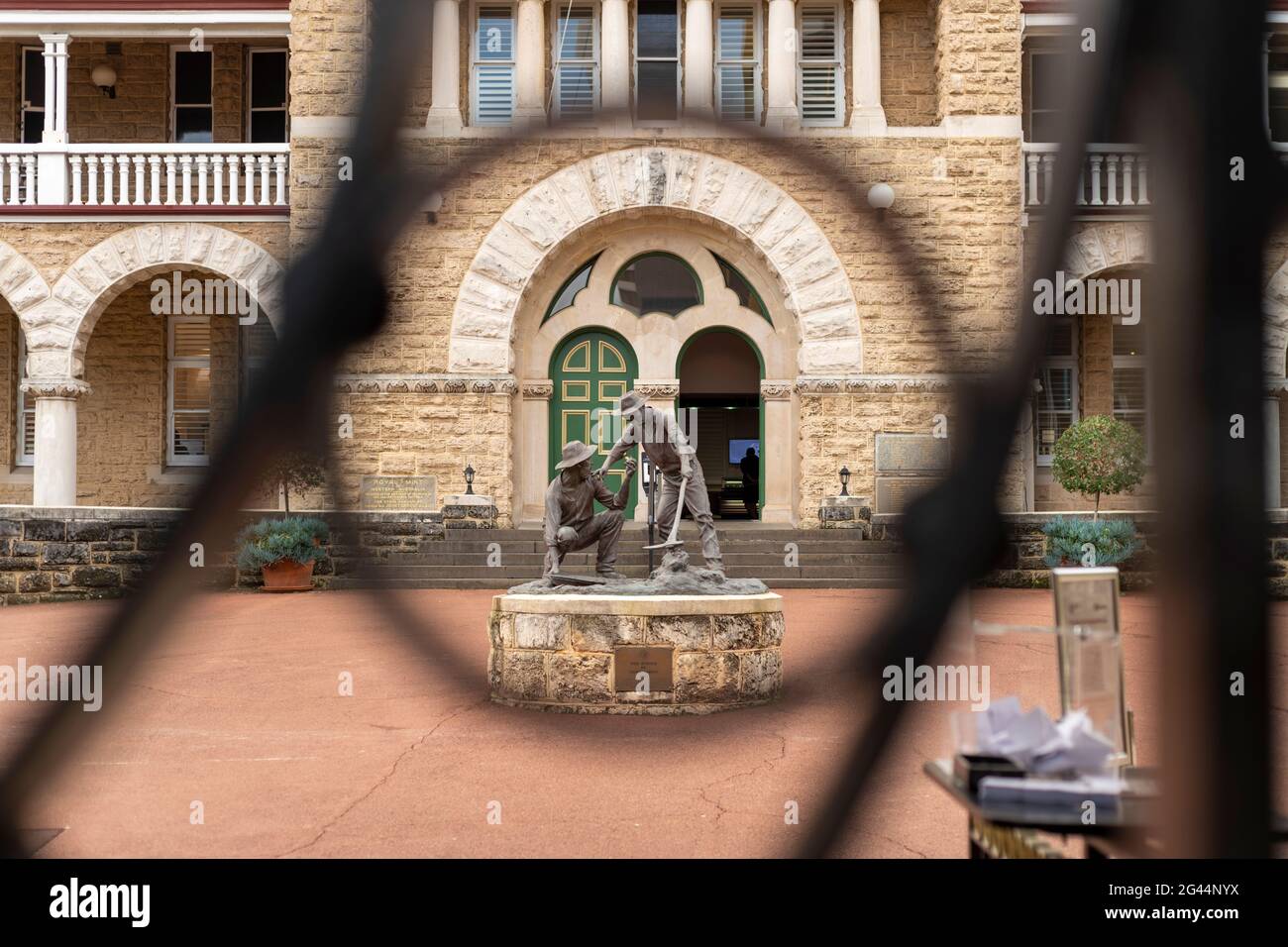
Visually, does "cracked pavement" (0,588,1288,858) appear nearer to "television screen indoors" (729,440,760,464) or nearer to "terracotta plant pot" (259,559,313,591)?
"terracotta plant pot" (259,559,313,591)

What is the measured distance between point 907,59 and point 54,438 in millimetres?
14458

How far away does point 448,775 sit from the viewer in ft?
16.9

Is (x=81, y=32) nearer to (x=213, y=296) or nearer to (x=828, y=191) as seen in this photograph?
(x=213, y=296)

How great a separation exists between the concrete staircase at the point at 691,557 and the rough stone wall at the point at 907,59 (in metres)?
6.83

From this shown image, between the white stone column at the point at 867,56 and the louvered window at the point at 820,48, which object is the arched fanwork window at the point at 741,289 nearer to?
the louvered window at the point at 820,48

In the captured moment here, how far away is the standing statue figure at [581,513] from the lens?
7.85 metres

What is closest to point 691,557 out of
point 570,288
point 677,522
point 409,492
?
point 409,492

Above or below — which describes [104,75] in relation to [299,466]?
above

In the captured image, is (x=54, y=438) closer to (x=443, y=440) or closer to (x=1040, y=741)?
(x=443, y=440)

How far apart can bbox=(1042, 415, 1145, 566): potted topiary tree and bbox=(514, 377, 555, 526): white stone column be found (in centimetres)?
767

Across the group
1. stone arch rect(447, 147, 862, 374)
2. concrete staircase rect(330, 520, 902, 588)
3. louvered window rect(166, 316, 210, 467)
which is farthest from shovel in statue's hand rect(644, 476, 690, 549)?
louvered window rect(166, 316, 210, 467)

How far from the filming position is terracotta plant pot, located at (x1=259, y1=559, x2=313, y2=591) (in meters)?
13.5

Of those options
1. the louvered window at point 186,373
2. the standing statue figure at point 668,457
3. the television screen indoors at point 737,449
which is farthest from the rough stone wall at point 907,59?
the louvered window at point 186,373
